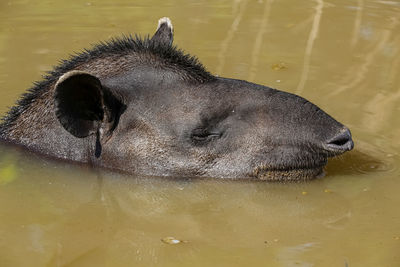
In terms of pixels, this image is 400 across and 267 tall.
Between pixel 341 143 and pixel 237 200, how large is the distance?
1190 millimetres

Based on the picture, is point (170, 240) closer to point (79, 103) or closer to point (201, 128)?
point (201, 128)

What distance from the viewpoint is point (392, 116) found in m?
10.2

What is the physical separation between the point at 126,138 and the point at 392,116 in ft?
12.4

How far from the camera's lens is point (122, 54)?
8.59 m

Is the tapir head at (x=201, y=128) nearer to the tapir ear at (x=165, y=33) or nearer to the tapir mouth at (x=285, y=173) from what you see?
the tapir mouth at (x=285, y=173)

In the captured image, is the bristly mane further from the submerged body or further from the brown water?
the brown water

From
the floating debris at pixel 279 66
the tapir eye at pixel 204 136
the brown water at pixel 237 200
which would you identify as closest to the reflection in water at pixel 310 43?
the brown water at pixel 237 200

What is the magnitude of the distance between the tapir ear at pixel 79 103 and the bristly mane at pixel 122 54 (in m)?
0.78

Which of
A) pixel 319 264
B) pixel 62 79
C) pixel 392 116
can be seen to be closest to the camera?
pixel 319 264

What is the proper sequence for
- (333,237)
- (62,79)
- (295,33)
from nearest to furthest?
(333,237) < (62,79) < (295,33)

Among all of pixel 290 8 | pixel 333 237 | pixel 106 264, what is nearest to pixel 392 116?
pixel 333 237

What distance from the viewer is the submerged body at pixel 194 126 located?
7.96 metres

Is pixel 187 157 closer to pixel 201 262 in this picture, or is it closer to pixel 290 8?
pixel 201 262

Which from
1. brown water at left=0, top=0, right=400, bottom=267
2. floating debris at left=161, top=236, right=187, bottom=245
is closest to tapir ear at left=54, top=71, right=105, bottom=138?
brown water at left=0, top=0, right=400, bottom=267
